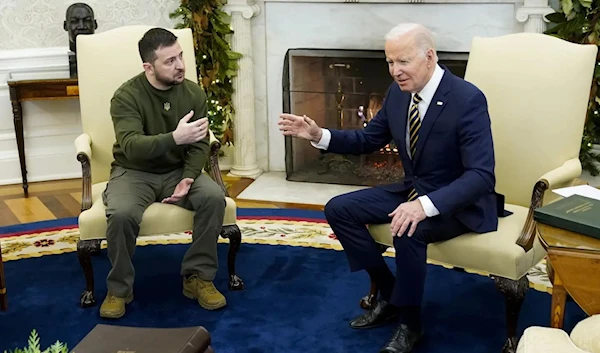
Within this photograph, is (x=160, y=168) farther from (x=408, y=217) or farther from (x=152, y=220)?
(x=408, y=217)

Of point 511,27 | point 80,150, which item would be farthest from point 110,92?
point 511,27

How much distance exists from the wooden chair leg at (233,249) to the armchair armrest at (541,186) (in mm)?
1199

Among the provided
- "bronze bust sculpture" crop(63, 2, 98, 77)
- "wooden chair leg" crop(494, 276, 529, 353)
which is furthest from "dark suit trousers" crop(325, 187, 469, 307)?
"bronze bust sculpture" crop(63, 2, 98, 77)

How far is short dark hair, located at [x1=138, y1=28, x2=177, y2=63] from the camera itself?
3199 mm

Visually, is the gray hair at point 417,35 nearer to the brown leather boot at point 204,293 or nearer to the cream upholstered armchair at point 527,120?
the cream upholstered armchair at point 527,120

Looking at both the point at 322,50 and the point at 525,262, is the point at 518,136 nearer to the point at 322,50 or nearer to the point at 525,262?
the point at 525,262

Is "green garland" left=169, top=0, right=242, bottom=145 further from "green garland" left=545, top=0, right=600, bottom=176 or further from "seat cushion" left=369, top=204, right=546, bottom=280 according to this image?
"seat cushion" left=369, top=204, right=546, bottom=280

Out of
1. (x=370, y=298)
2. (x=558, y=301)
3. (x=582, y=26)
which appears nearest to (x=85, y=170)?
(x=370, y=298)

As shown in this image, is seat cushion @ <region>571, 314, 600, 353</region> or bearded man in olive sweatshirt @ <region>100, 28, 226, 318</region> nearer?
seat cushion @ <region>571, 314, 600, 353</region>

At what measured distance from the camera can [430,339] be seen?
9.82ft

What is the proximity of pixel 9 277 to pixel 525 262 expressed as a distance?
2.24 metres

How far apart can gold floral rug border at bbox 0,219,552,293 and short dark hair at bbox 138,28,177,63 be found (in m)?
1.08

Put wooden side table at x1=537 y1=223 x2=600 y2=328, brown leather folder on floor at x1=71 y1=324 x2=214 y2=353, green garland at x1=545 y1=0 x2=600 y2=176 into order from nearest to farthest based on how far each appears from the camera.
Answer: brown leather folder on floor at x1=71 y1=324 x2=214 y2=353 < wooden side table at x1=537 y1=223 x2=600 y2=328 < green garland at x1=545 y1=0 x2=600 y2=176

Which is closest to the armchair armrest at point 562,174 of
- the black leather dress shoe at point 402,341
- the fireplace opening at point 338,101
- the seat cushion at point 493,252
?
the seat cushion at point 493,252
